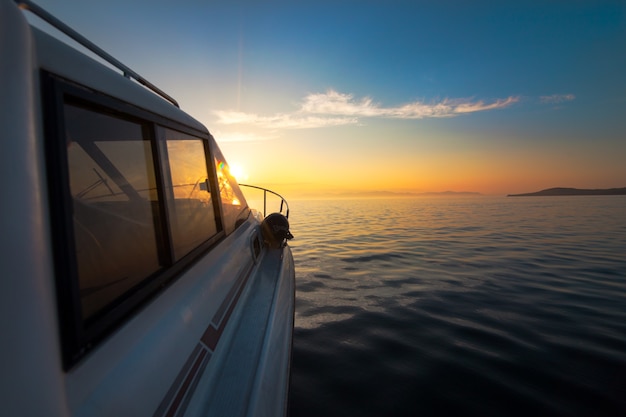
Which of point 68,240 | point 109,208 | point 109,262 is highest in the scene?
point 109,208

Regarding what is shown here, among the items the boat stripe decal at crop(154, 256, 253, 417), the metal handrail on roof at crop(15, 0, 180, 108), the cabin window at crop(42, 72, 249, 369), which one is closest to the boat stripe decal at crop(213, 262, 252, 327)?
the boat stripe decal at crop(154, 256, 253, 417)

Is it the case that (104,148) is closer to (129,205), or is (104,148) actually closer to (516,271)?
(129,205)

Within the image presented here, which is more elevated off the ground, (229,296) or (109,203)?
(109,203)

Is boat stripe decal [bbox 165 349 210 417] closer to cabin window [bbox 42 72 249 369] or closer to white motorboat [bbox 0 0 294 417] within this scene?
white motorboat [bbox 0 0 294 417]

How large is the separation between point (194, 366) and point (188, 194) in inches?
56.6

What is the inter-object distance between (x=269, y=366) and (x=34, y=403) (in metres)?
1.49

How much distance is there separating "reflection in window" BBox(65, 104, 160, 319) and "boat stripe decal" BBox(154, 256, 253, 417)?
55 cm

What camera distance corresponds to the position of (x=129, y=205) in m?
1.77

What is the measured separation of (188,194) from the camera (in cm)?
249

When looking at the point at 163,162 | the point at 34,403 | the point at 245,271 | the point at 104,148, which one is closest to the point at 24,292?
the point at 34,403

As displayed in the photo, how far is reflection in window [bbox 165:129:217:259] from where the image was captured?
83.5 inches

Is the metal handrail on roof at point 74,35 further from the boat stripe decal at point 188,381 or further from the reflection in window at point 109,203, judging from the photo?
the boat stripe decal at point 188,381

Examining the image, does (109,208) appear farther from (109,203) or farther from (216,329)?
(216,329)

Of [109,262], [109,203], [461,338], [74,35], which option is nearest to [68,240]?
[109,262]
